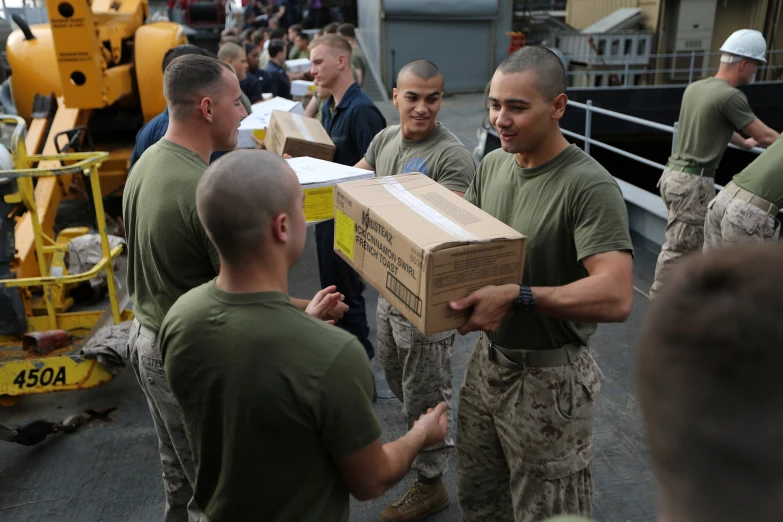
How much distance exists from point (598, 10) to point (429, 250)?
21234mm

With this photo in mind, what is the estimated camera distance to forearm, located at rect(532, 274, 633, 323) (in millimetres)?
1946

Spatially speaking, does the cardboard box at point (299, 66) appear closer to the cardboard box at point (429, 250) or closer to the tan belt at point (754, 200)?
the tan belt at point (754, 200)

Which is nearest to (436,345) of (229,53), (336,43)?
(336,43)

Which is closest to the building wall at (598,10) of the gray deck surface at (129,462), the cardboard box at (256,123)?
the cardboard box at (256,123)

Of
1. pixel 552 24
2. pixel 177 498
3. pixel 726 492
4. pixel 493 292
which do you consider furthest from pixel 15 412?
pixel 552 24

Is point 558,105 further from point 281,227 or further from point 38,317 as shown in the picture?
point 38,317

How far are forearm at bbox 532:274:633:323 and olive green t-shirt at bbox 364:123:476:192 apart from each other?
3.60ft

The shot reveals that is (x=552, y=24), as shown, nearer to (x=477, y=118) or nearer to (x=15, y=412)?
(x=477, y=118)

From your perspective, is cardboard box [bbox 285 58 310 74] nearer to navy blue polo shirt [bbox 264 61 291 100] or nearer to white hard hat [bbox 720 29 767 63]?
navy blue polo shirt [bbox 264 61 291 100]

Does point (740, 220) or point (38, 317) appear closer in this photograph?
point (740, 220)

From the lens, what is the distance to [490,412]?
236cm

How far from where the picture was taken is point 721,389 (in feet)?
2.23

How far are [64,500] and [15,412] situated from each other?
119 cm

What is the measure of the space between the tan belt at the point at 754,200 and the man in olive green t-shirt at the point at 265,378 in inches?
142
